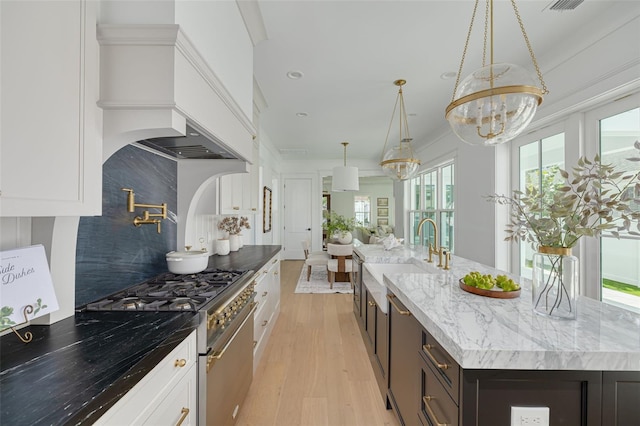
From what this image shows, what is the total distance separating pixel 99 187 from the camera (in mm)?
993

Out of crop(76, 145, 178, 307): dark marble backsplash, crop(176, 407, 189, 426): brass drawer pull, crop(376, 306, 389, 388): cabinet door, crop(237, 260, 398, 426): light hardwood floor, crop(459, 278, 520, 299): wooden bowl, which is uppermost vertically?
crop(76, 145, 178, 307): dark marble backsplash

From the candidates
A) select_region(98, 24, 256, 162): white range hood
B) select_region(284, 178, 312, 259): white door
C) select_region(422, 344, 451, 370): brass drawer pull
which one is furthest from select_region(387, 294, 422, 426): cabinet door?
select_region(284, 178, 312, 259): white door

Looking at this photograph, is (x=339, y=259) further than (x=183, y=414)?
Yes

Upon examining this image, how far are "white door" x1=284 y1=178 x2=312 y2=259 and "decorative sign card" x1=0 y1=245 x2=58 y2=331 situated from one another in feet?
22.5

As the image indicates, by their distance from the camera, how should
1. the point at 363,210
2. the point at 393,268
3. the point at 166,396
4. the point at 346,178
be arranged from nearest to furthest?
the point at 166,396
the point at 393,268
the point at 346,178
the point at 363,210

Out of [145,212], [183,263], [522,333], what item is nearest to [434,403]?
[522,333]

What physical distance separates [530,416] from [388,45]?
2660mm

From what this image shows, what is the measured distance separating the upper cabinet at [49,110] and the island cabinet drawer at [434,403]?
1387mm

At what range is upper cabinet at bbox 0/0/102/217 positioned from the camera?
684mm

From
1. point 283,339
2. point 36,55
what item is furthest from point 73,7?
point 283,339

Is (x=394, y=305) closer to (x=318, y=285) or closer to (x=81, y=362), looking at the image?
(x=81, y=362)

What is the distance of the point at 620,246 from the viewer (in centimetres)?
208

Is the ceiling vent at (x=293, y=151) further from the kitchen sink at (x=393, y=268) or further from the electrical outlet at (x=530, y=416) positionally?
the electrical outlet at (x=530, y=416)

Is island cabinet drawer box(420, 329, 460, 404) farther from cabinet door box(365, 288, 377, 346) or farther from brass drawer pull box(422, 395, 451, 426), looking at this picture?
cabinet door box(365, 288, 377, 346)
